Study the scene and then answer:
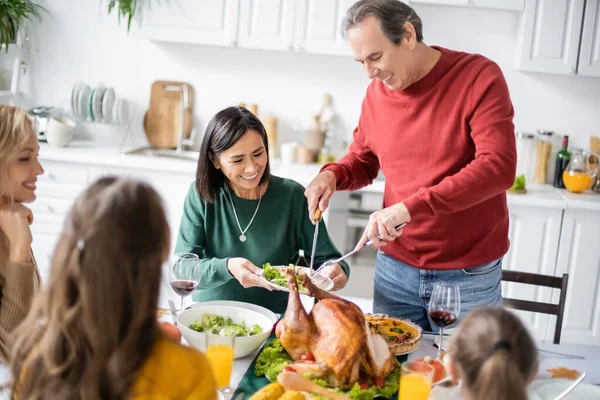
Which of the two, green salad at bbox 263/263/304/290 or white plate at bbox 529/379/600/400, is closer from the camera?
white plate at bbox 529/379/600/400

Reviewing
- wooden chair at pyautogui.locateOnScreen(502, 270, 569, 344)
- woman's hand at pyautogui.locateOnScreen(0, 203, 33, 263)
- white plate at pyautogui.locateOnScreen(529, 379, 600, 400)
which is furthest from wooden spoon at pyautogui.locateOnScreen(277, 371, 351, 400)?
wooden chair at pyautogui.locateOnScreen(502, 270, 569, 344)

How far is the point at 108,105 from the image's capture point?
4043 mm

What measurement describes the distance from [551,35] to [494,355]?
10.1ft

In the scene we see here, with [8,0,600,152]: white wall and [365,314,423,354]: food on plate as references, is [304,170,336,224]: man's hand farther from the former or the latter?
[8,0,600,152]: white wall

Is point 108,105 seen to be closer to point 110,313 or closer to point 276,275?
point 276,275

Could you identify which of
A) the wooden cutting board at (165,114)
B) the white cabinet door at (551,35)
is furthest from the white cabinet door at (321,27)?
the white cabinet door at (551,35)

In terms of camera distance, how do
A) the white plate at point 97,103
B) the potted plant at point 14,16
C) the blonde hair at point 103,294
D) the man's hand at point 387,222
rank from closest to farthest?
the blonde hair at point 103,294 → the man's hand at point 387,222 → the potted plant at point 14,16 → the white plate at point 97,103

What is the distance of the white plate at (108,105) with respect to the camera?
4020 mm

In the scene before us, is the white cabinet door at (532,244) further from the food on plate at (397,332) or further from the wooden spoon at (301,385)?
the wooden spoon at (301,385)

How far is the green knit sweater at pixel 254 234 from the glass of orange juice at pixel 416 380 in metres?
0.83

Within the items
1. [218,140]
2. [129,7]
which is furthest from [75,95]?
[218,140]

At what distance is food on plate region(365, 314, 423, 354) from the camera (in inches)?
66.7

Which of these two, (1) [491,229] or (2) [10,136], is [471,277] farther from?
(2) [10,136]

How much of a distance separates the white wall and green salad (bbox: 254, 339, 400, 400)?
8.70 ft
